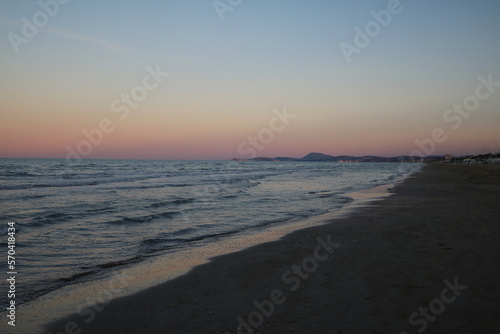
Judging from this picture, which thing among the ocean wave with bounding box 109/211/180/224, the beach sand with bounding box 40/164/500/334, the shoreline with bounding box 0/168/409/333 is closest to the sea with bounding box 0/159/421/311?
the ocean wave with bounding box 109/211/180/224

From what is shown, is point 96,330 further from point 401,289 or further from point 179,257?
point 401,289

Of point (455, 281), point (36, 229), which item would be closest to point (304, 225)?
point (455, 281)

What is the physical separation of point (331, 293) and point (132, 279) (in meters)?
4.29

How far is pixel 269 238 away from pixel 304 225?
2809 mm

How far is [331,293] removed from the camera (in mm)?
5695

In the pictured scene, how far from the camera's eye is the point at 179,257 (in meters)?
9.07


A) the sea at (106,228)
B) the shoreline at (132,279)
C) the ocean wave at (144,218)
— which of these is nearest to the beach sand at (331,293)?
the shoreline at (132,279)

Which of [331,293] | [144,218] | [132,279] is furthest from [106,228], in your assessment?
[331,293]

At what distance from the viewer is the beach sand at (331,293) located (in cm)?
466

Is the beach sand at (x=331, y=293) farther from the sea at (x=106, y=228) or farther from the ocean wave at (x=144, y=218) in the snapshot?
the ocean wave at (x=144, y=218)

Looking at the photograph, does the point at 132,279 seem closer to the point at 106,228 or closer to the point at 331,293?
the point at 331,293

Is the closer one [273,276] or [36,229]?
[273,276]

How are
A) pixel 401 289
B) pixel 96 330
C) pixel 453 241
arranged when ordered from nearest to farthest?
1. pixel 96 330
2. pixel 401 289
3. pixel 453 241

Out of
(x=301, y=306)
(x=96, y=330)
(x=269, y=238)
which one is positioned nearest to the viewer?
(x=96, y=330)
